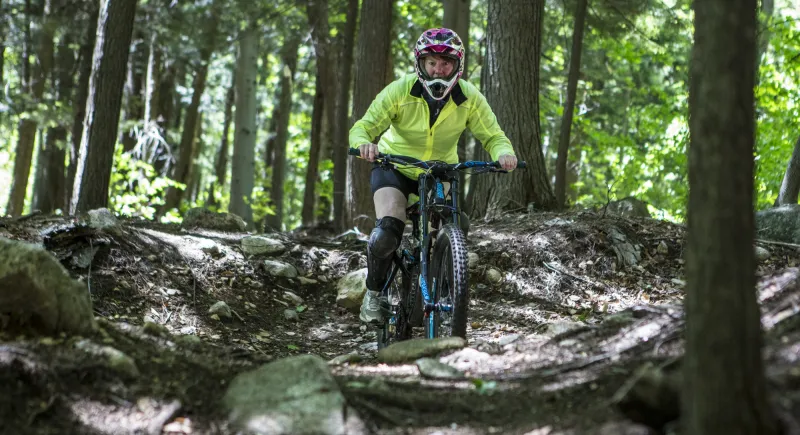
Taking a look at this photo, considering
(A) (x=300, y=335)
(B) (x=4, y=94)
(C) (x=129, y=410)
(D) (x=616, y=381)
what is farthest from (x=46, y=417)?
(B) (x=4, y=94)

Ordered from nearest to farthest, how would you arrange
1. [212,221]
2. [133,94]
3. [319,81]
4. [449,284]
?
[449,284] → [212,221] → [319,81] → [133,94]

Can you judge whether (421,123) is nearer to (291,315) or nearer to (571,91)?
(291,315)

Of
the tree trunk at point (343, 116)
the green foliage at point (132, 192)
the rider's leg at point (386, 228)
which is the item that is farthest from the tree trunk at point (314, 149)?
the rider's leg at point (386, 228)

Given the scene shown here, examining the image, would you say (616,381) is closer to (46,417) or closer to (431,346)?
(431,346)

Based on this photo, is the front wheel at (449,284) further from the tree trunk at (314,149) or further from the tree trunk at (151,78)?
the tree trunk at (151,78)

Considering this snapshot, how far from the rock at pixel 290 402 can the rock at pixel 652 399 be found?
118cm

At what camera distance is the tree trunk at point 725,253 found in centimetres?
236

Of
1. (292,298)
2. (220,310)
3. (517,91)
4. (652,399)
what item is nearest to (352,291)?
(292,298)

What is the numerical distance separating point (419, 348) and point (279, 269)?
12.3 ft

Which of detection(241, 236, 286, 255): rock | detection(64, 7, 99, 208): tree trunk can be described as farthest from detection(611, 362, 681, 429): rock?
detection(64, 7, 99, 208): tree trunk

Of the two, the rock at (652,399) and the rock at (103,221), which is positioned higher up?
the rock at (103,221)

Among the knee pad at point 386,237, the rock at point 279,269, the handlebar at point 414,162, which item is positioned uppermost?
the handlebar at point 414,162

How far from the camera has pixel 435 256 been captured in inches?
201

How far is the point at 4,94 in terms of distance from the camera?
1577 centimetres
